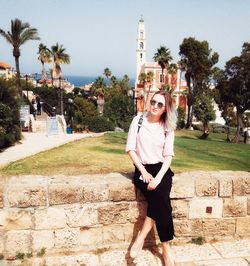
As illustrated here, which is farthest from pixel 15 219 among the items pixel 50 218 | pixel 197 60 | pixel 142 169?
pixel 197 60

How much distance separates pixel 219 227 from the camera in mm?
3678

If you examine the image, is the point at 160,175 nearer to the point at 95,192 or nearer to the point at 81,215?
the point at 95,192

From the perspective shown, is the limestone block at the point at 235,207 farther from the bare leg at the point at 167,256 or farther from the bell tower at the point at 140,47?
the bell tower at the point at 140,47

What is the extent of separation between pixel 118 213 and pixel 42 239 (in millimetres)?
835

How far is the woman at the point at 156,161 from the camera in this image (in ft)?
10.2

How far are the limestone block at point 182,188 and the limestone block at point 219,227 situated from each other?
1.38 feet

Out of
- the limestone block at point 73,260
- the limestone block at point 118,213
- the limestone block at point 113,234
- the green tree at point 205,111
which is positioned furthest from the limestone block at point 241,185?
the green tree at point 205,111

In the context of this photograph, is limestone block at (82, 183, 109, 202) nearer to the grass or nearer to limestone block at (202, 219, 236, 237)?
limestone block at (202, 219, 236, 237)

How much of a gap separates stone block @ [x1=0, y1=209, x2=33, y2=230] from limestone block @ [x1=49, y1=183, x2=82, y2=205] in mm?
280

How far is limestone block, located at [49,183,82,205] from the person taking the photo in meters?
3.21

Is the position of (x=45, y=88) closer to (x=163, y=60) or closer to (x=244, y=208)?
(x=163, y=60)

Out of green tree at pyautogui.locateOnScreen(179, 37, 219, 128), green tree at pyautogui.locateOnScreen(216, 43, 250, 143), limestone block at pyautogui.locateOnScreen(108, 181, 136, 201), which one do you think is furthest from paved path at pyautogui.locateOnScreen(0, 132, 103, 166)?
green tree at pyautogui.locateOnScreen(179, 37, 219, 128)

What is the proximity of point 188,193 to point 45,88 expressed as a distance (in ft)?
159

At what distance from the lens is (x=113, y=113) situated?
1543 inches
